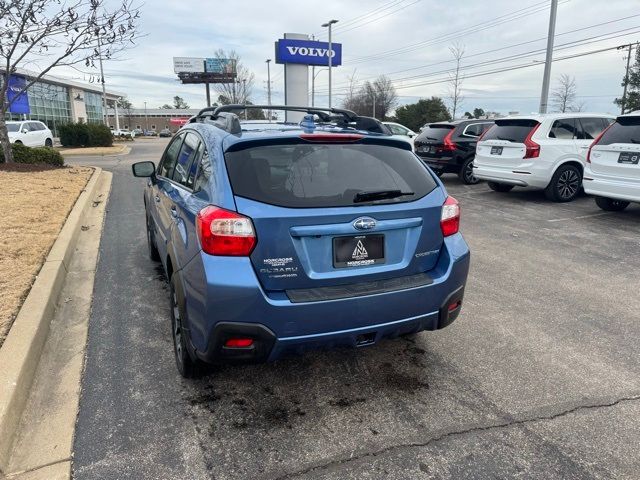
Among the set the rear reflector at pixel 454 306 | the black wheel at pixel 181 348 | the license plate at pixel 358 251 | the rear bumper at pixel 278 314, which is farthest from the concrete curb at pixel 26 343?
the rear reflector at pixel 454 306

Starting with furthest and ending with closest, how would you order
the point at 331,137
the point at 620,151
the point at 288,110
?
the point at 620,151 < the point at 288,110 < the point at 331,137

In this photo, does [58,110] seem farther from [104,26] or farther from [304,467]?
[304,467]

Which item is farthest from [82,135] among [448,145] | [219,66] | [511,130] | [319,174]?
[219,66]

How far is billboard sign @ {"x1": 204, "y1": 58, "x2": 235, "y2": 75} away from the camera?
53.4 meters

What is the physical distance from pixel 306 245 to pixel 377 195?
568 mm

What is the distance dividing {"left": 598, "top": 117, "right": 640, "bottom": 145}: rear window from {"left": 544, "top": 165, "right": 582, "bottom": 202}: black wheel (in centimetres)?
170

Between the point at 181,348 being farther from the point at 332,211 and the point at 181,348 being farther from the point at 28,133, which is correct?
the point at 28,133

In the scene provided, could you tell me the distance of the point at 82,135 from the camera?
94.1 ft

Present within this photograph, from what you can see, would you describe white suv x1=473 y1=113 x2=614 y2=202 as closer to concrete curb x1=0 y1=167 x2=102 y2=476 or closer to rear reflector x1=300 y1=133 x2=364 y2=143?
rear reflector x1=300 y1=133 x2=364 y2=143

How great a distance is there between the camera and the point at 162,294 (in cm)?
477

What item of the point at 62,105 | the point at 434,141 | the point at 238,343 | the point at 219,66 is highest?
the point at 219,66

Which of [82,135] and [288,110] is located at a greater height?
[288,110]

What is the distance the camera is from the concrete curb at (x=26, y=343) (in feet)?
8.48

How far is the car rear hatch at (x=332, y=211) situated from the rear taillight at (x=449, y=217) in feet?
0.20
